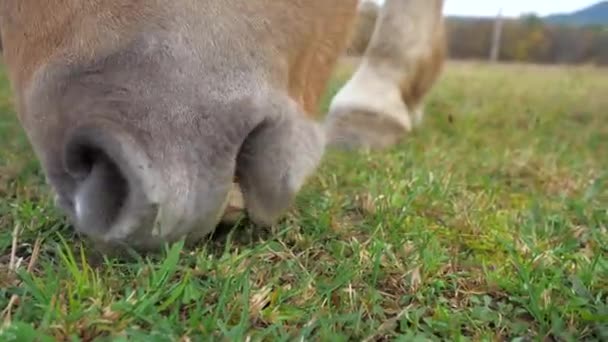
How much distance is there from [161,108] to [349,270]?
0.44m

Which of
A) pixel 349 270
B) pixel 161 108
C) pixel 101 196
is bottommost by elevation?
pixel 349 270

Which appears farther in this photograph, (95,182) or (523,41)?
(523,41)

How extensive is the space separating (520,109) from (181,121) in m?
3.53

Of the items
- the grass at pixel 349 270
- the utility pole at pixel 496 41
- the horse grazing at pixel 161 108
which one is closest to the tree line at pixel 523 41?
the utility pole at pixel 496 41

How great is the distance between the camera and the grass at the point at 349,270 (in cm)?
123

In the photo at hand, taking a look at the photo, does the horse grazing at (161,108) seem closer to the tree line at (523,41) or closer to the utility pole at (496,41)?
the tree line at (523,41)

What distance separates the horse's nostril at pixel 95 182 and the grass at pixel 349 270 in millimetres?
98

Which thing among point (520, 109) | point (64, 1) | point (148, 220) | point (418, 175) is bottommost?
point (520, 109)

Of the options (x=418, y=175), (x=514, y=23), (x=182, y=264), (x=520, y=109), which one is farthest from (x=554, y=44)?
(x=182, y=264)

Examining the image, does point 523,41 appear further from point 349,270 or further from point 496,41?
point 349,270

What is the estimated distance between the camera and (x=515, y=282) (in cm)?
150

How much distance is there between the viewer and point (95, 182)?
1240mm

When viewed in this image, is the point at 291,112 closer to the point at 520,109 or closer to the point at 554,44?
the point at 520,109

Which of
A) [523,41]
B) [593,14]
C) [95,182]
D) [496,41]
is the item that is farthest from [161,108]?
[523,41]
